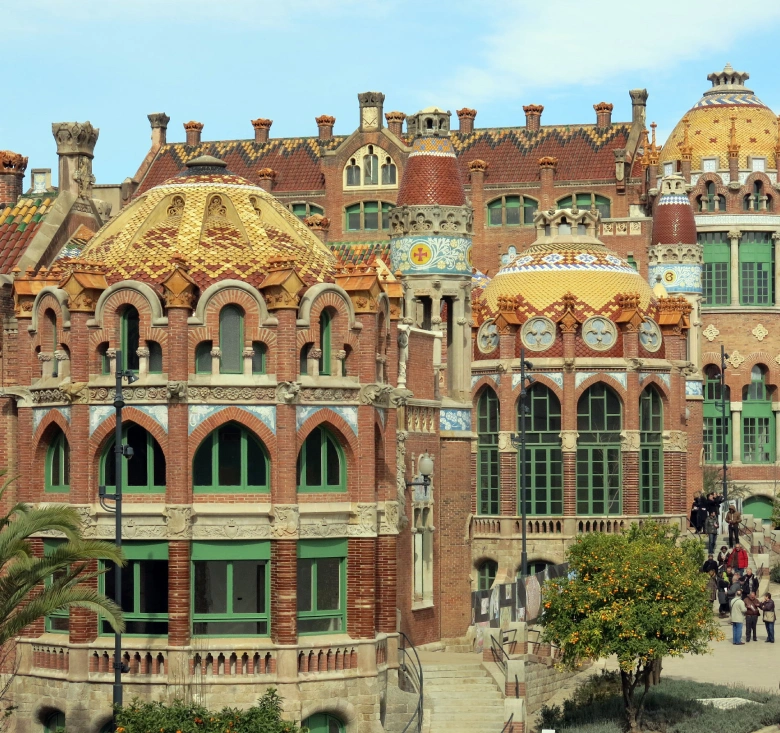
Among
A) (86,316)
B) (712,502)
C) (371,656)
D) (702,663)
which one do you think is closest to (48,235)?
(86,316)

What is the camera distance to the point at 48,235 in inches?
1785

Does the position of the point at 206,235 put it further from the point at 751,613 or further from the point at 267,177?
the point at 267,177

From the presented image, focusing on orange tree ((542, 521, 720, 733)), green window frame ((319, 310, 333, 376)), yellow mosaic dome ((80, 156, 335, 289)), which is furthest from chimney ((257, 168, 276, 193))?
green window frame ((319, 310, 333, 376))

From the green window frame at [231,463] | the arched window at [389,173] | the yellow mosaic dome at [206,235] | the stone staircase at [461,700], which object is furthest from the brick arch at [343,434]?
the arched window at [389,173]

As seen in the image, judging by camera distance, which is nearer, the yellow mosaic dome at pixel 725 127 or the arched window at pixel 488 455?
the arched window at pixel 488 455

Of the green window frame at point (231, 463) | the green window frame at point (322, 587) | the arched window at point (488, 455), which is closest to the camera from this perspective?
the green window frame at point (231, 463)

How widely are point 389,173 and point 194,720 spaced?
54.6 meters

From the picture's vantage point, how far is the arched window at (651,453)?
59.7 metres

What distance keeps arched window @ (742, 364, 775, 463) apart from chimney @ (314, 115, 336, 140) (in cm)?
2308

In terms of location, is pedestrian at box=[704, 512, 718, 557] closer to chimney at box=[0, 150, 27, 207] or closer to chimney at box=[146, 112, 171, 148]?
chimney at box=[0, 150, 27, 207]

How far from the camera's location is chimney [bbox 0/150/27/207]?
4741 centimetres

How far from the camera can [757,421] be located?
3585 inches

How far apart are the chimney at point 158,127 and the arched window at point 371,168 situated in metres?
13.0

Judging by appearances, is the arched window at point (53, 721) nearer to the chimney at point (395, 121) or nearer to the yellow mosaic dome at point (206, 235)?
the yellow mosaic dome at point (206, 235)
